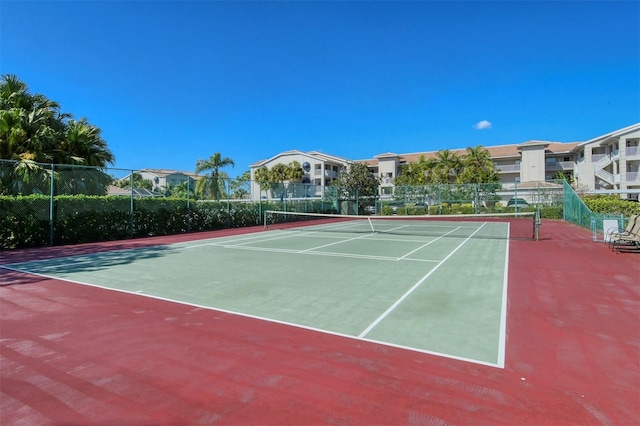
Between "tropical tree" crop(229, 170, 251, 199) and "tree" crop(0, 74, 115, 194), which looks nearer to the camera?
"tree" crop(0, 74, 115, 194)

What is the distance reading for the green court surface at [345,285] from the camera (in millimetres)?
4664

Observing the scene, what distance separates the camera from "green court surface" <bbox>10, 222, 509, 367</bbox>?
4.66 m

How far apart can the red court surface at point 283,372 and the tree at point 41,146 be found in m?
10.7

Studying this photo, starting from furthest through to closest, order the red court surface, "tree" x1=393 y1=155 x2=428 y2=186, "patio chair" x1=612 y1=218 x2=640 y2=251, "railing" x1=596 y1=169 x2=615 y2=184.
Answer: "tree" x1=393 y1=155 x2=428 y2=186
"railing" x1=596 y1=169 x2=615 y2=184
"patio chair" x1=612 y1=218 x2=640 y2=251
the red court surface

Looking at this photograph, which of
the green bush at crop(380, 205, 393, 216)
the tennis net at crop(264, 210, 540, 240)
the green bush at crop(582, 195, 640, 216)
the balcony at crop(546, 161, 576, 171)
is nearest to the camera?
the tennis net at crop(264, 210, 540, 240)

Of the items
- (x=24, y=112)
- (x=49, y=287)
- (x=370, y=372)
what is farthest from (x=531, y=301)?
(x=24, y=112)

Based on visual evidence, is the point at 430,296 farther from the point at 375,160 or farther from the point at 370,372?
the point at 375,160

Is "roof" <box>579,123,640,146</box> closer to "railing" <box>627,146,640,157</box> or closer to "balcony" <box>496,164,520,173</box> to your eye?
"railing" <box>627,146,640,157</box>

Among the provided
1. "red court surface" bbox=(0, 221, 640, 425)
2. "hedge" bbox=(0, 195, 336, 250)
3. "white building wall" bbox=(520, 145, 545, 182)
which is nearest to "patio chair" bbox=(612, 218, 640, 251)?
"red court surface" bbox=(0, 221, 640, 425)

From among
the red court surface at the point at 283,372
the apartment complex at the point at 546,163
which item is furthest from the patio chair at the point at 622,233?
the apartment complex at the point at 546,163

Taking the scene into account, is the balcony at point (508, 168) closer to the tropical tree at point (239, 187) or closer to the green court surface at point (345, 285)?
the tropical tree at point (239, 187)

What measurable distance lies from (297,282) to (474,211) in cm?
2958

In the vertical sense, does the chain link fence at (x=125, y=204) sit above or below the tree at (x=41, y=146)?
below

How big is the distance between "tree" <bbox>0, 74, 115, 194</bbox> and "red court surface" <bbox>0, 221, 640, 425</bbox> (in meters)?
10.7
